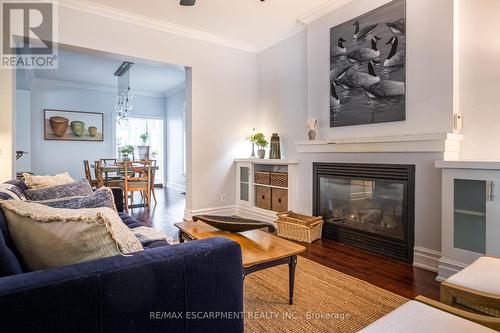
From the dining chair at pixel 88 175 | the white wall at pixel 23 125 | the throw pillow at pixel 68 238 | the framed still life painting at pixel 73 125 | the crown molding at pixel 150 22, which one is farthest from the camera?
the framed still life painting at pixel 73 125

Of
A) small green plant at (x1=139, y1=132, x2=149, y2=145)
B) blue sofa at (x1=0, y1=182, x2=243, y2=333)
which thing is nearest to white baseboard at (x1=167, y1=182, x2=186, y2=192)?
small green plant at (x1=139, y1=132, x2=149, y2=145)

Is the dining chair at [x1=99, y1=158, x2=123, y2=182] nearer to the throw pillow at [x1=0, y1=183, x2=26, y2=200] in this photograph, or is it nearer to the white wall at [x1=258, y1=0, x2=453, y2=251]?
the white wall at [x1=258, y1=0, x2=453, y2=251]

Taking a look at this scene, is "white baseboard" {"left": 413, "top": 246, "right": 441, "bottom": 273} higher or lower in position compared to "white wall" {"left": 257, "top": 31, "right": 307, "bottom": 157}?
lower

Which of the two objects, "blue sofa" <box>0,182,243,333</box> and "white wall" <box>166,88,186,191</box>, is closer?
"blue sofa" <box>0,182,243,333</box>

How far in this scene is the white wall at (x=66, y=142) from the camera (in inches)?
271

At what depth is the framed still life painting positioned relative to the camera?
703 centimetres

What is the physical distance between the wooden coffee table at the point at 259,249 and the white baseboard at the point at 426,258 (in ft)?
4.71

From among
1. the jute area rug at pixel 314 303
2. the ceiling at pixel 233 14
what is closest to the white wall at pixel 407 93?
the ceiling at pixel 233 14

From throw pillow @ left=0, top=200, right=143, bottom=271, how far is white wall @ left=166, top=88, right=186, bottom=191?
275 inches

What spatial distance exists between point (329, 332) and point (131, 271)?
130cm

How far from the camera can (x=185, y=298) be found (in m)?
1.01

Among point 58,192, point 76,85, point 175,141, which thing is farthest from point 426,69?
point 76,85

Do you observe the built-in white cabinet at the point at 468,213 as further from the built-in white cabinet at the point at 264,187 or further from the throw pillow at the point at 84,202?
the throw pillow at the point at 84,202

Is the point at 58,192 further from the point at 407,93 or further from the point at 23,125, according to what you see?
the point at 23,125
